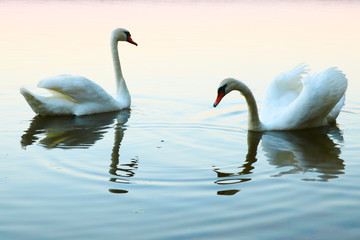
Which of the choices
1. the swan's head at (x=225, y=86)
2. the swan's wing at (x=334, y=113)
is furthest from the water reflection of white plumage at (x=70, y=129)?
the swan's wing at (x=334, y=113)

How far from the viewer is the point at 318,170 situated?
7008mm

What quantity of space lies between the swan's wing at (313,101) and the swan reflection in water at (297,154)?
170 millimetres

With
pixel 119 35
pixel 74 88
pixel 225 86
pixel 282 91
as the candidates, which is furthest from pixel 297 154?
pixel 119 35

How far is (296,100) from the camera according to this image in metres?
8.66

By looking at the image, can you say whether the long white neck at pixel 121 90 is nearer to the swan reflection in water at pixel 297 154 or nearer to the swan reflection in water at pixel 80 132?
the swan reflection in water at pixel 80 132

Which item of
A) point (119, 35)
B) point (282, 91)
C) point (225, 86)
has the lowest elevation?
point (282, 91)

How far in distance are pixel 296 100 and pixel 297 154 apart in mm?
1192

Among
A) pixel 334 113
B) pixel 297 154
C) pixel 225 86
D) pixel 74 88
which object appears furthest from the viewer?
pixel 74 88

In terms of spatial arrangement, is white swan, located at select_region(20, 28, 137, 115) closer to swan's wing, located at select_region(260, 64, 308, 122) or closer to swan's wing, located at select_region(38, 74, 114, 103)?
swan's wing, located at select_region(38, 74, 114, 103)

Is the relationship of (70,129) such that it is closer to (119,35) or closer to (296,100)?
(119,35)

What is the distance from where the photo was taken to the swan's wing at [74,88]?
9757 mm

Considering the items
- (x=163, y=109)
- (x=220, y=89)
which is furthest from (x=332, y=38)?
(x=220, y=89)

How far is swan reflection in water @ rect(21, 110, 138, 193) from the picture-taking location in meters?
7.17

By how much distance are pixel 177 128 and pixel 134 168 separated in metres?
2.11
